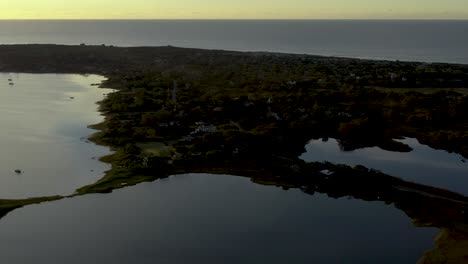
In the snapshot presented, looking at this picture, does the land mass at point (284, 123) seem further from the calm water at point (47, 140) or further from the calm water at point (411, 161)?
the calm water at point (47, 140)

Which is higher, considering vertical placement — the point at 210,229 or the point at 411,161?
the point at 411,161

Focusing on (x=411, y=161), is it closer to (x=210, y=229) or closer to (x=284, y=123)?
(x=284, y=123)

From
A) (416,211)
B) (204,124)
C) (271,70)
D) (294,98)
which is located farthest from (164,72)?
(416,211)

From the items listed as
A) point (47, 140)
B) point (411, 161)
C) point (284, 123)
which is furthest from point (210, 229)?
point (47, 140)

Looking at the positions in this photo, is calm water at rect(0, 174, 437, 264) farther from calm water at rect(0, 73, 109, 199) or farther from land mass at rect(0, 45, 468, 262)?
calm water at rect(0, 73, 109, 199)

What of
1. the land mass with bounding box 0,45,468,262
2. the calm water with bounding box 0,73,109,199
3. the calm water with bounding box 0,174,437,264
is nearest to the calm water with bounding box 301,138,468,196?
the land mass with bounding box 0,45,468,262

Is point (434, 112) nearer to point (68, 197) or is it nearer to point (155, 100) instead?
point (155, 100)
